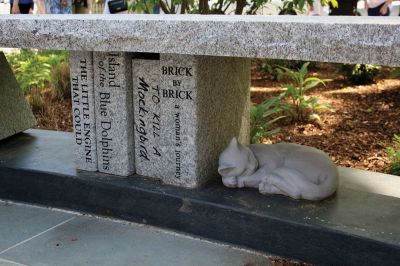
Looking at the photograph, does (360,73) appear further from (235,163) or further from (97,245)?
(97,245)

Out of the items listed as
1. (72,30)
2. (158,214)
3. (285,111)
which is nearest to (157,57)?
(72,30)

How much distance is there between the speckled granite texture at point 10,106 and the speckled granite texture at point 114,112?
127 centimetres

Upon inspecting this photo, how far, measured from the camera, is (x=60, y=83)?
7.64 m

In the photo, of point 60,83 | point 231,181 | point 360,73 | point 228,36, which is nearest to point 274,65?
point 360,73

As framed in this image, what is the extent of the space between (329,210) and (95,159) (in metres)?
1.60

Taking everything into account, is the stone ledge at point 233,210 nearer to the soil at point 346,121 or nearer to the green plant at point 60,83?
the soil at point 346,121

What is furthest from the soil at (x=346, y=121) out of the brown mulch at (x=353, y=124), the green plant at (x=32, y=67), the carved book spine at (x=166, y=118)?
the carved book spine at (x=166, y=118)

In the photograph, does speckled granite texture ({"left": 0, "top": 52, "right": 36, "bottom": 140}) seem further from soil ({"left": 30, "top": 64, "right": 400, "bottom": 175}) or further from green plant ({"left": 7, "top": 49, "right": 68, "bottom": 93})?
green plant ({"left": 7, "top": 49, "right": 68, "bottom": 93})

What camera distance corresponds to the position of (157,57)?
3.85 metres

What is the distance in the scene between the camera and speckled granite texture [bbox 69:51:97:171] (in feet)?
12.7

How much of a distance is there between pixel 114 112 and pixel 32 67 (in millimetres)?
4859

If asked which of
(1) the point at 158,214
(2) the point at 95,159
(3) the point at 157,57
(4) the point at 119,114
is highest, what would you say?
(3) the point at 157,57

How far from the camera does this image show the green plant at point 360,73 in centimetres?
789

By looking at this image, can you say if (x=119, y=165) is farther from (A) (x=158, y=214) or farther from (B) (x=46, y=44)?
(B) (x=46, y=44)
